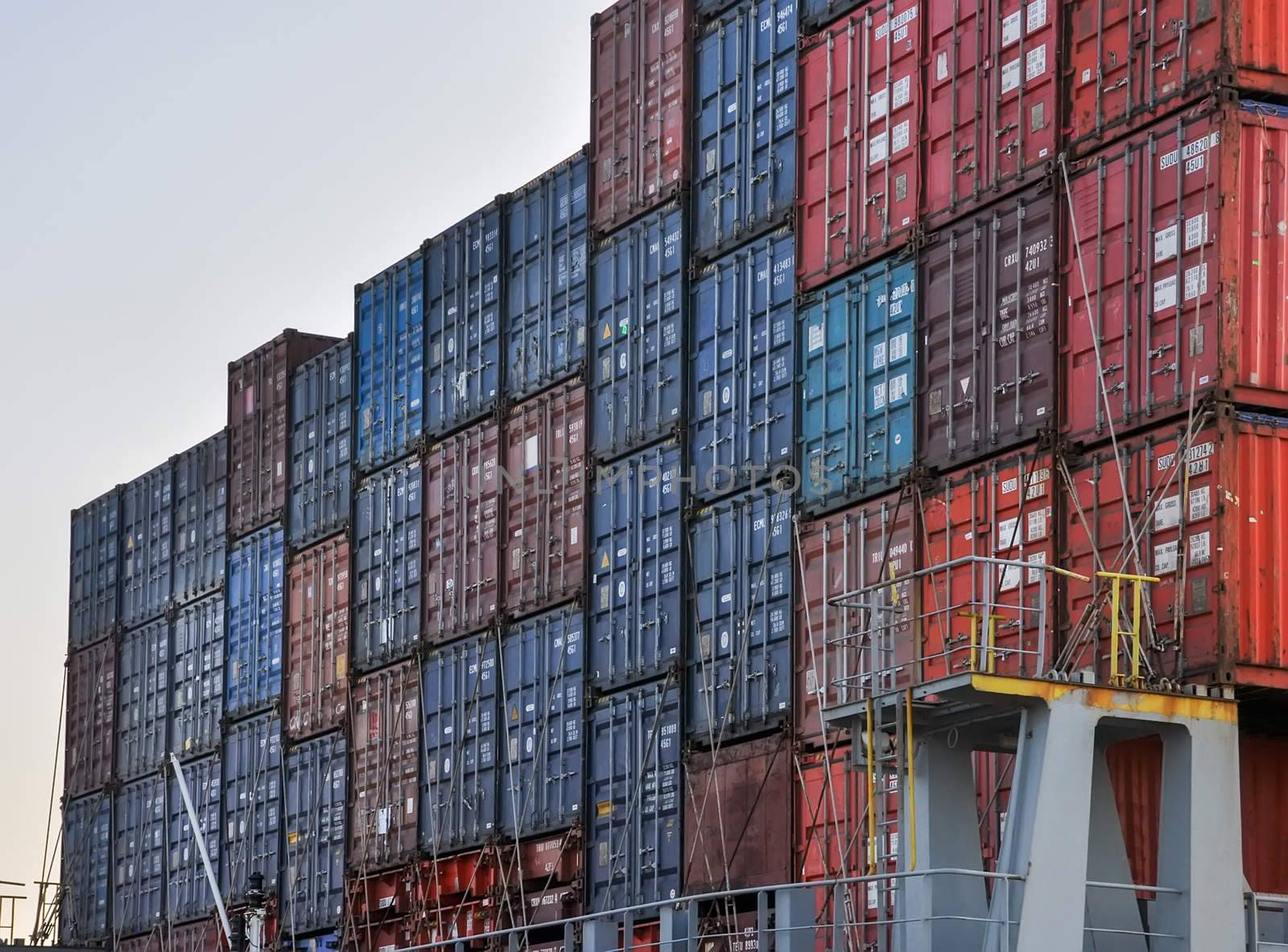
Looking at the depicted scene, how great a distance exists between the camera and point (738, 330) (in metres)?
27.1

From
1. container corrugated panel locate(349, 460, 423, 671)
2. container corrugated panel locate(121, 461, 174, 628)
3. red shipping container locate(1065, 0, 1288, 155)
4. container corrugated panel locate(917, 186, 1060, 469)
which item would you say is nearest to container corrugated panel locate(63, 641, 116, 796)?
container corrugated panel locate(121, 461, 174, 628)

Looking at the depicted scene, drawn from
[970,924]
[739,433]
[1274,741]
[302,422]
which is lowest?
[970,924]

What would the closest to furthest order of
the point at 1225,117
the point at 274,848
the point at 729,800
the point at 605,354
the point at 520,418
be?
the point at 1225,117 < the point at 729,800 < the point at 605,354 < the point at 520,418 < the point at 274,848

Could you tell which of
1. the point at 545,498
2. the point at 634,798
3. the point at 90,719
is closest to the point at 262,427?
the point at 90,719

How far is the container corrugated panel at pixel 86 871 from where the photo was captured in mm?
45719

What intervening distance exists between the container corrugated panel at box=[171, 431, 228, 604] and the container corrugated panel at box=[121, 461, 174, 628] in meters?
0.50

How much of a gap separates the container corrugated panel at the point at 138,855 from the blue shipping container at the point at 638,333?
17277 mm

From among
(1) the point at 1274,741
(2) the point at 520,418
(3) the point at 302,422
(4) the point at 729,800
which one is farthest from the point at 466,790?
(1) the point at 1274,741

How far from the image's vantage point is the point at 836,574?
2441 centimetres

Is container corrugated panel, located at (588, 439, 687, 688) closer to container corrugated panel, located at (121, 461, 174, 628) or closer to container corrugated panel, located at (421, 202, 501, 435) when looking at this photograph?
container corrugated panel, located at (421, 202, 501, 435)

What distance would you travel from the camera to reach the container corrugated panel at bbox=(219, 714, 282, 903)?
3856 centimetres

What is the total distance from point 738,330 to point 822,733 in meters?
5.78

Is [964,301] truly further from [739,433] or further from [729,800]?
[729,800]

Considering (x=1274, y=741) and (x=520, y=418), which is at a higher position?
(x=520, y=418)
